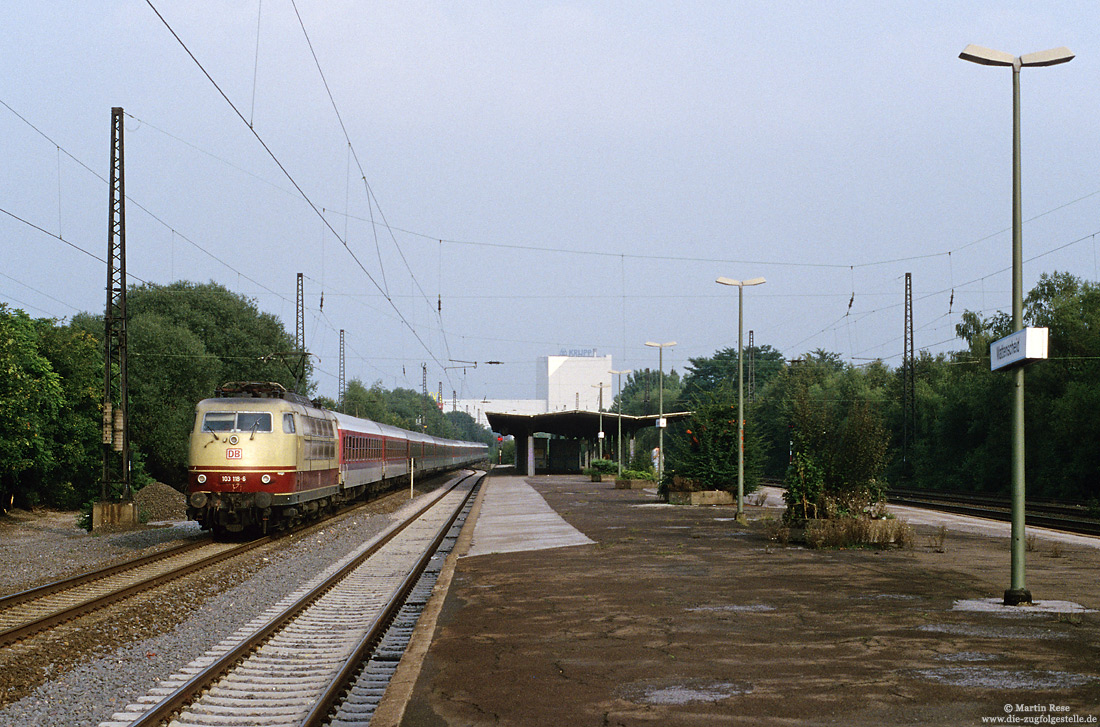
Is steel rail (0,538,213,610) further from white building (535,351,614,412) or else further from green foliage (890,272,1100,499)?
white building (535,351,614,412)

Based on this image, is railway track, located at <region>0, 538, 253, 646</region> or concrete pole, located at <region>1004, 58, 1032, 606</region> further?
concrete pole, located at <region>1004, 58, 1032, 606</region>

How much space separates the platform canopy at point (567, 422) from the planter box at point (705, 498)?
73.5ft

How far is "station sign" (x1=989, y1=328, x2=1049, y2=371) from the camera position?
11.1 m

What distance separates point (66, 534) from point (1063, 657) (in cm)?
2297

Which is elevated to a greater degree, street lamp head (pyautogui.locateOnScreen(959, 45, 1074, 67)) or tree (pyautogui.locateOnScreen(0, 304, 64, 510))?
street lamp head (pyautogui.locateOnScreen(959, 45, 1074, 67))

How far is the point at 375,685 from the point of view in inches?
334

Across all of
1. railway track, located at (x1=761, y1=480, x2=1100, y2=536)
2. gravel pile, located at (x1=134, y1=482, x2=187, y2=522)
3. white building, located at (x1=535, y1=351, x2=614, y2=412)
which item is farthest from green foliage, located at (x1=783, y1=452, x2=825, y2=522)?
white building, located at (x1=535, y1=351, x2=614, y2=412)

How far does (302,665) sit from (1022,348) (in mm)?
8845

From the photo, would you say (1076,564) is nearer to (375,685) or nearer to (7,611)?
(375,685)

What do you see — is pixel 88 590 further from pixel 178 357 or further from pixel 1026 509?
pixel 178 357

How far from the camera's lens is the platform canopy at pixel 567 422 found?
5866 centimetres

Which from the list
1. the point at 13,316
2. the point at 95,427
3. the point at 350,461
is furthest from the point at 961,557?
the point at 95,427

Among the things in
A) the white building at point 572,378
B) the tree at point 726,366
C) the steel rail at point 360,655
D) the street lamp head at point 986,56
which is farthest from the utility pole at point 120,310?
the white building at point 572,378

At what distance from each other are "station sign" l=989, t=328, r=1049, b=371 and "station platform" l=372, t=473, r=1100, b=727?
9.51ft
